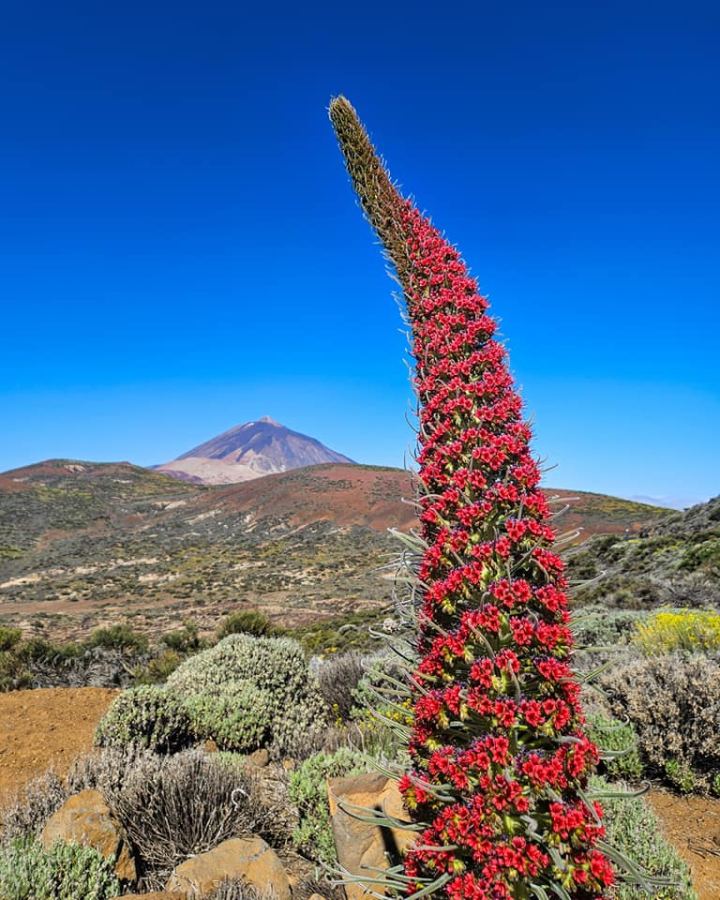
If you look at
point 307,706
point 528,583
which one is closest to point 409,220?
point 528,583

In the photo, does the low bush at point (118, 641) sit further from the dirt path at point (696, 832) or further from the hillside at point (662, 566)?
the dirt path at point (696, 832)

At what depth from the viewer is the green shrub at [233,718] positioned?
18.2 feet

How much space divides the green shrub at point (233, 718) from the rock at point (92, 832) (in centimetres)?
223

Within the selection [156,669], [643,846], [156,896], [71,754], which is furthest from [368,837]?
[156,669]

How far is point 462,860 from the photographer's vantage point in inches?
71.1

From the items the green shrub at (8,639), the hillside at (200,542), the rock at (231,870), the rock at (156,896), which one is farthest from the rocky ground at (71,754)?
the hillside at (200,542)

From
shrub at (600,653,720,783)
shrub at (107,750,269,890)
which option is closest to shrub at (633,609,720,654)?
shrub at (600,653,720,783)

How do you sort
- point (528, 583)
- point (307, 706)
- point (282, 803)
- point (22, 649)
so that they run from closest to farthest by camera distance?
point (528, 583)
point (282, 803)
point (307, 706)
point (22, 649)

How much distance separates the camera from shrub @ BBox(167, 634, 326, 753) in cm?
582

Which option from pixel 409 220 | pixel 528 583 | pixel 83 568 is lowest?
pixel 83 568

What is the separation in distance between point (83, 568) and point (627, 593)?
35.7 metres

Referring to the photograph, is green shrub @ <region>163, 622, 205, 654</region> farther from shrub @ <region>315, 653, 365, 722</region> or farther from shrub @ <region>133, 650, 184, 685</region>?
shrub @ <region>315, 653, 365, 722</region>

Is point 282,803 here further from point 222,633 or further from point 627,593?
point 627,593

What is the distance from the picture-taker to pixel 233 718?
18.4 ft
